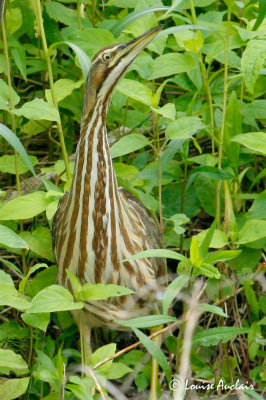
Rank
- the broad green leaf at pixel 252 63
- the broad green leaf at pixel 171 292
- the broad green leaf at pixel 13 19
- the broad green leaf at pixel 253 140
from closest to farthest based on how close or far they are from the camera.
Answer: the broad green leaf at pixel 171 292 < the broad green leaf at pixel 252 63 < the broad green leaf at pixel 253 140 < the broad green leaf at pixel 13 19

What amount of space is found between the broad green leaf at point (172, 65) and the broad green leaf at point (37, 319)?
3.09 ft

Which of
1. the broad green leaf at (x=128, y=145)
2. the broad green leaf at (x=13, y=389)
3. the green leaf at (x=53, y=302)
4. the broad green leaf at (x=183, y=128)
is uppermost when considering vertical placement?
the broad green leaf at (x=183, y=128)

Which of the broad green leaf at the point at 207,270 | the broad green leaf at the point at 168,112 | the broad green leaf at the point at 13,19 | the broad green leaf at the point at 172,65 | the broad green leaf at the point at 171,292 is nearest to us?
the broad green leaf at the point at 171,292

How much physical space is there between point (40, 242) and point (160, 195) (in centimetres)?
48

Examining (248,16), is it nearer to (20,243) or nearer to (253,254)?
(253,254)

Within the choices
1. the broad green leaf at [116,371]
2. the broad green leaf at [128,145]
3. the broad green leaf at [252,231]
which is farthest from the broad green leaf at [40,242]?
the broad green leaf at [252,231]

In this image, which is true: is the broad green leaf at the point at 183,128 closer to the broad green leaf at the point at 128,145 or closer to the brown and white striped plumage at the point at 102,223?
the broad green leaf at the point at 128,145

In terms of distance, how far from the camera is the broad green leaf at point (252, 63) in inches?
92.1

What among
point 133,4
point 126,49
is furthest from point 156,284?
point 133,4

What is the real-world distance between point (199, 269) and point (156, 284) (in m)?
0.61

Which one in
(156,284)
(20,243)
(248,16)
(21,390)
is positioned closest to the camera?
(20,243)

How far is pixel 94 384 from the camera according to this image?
2221 mm

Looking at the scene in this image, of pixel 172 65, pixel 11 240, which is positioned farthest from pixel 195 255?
pixel 172 65

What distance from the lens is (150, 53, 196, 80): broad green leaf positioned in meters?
2.81
